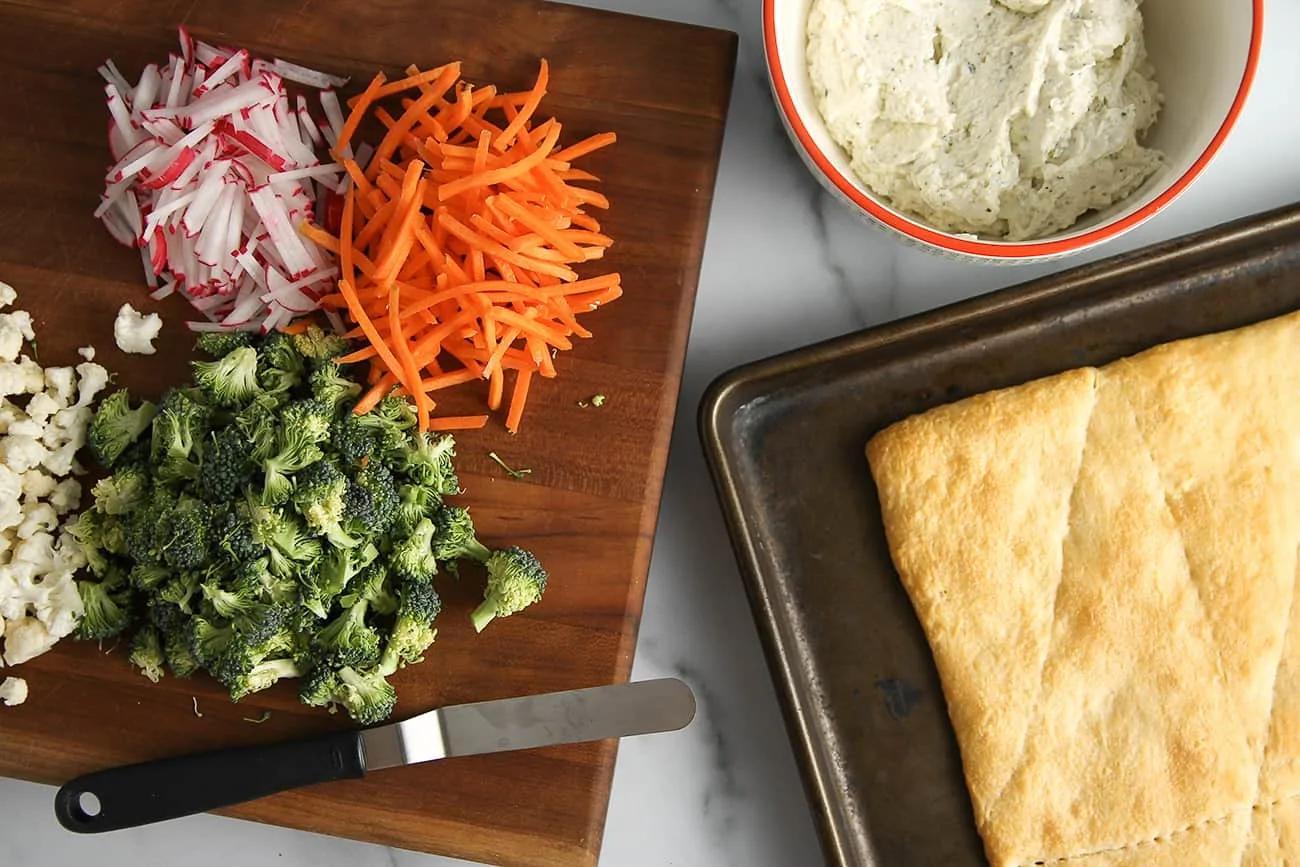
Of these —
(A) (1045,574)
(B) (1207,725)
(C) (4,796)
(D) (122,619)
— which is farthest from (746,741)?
(C) (4,796)

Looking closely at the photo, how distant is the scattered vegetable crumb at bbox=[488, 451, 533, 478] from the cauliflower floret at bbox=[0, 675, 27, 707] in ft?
3.37

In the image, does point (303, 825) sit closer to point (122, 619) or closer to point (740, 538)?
point (122, 619)

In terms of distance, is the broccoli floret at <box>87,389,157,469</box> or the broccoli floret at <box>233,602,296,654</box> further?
the broccoli floret at <box>87,389,157,469</box>

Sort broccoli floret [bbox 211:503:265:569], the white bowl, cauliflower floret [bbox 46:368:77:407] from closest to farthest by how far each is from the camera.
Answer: the white bowl
broccoli floret [bbox 211:503:265:569]
cauliflower floret [bbox 46:368:77:407]

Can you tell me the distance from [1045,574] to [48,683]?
1.99 metres

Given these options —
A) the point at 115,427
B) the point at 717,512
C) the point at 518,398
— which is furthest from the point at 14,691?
the point at 717,512

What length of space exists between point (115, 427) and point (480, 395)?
72 cm

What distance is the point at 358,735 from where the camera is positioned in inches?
81.1

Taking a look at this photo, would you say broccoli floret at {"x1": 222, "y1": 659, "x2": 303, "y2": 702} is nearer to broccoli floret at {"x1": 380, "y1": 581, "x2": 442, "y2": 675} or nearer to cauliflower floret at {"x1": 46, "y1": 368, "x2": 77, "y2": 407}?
broccoli floret at {"x1": 380, "y1": 581, "x2": 442, "y2": 675}

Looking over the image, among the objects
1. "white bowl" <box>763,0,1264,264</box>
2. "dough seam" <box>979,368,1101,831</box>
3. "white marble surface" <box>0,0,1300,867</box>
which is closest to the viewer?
"white bowl" <box>763,0,1264,264</box>

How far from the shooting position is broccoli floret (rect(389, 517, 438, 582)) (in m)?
2.03

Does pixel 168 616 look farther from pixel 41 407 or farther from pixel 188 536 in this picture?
pixel 41 407

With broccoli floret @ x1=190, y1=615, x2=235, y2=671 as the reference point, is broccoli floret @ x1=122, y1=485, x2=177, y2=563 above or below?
above

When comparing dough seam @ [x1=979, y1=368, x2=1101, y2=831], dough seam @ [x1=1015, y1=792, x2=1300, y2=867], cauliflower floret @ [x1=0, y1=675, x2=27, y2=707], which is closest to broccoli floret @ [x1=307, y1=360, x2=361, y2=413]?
cauliflower floret @ [x1=0, y1=675, x2=27, y2=707]
